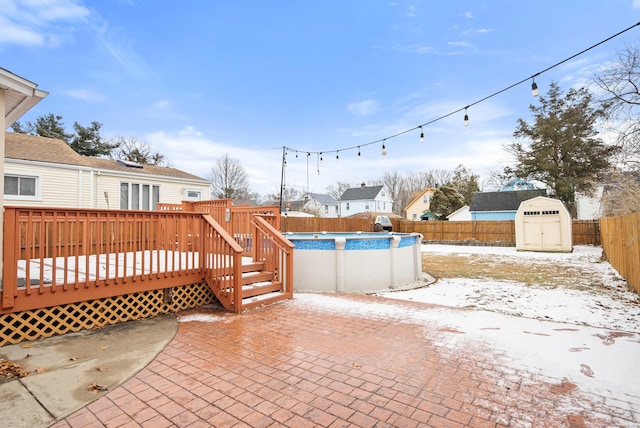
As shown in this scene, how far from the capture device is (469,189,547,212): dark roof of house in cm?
2536

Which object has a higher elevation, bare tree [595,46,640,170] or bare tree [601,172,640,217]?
bare tree [595,46,640,170]

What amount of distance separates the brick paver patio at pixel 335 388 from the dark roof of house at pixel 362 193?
1595 inches

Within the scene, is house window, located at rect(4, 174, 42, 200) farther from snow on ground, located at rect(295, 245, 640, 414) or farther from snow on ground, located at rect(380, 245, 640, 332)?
snow on ground, located at rect(380, 245, 640, 332)

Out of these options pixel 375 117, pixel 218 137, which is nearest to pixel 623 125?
pixel 375 117

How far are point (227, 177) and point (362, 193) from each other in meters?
18.9

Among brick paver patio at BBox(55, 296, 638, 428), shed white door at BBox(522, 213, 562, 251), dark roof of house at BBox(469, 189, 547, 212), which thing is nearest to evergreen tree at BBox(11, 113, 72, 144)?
brick paver patio at BBox(55, 296, 638, 428)

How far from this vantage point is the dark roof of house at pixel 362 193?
4406 centimetres

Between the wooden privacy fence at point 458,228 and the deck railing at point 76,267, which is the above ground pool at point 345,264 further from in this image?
the wooden privacy fence at point 458,228

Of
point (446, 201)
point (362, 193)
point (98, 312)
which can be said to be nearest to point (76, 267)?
point (98, 312)

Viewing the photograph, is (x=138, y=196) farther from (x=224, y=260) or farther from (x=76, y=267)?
(x=76, y=267)

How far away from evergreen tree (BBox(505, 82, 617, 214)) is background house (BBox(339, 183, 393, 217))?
74.3ft

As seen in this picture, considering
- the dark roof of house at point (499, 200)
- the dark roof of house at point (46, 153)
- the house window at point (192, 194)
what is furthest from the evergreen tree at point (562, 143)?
the dark roof of house at point (46, 153)

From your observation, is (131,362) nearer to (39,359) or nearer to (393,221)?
(39,359)

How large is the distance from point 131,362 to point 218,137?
26819 mm
